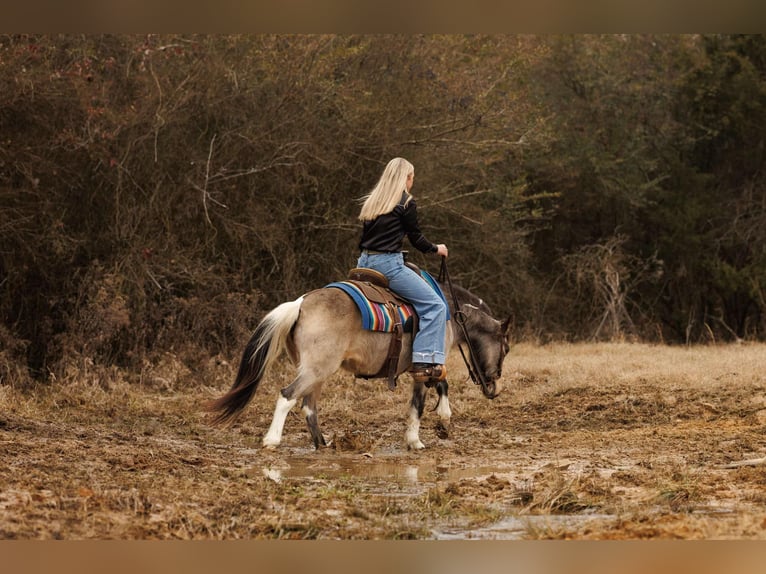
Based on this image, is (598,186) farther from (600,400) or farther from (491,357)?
(491,357)

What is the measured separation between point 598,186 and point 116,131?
1325cm

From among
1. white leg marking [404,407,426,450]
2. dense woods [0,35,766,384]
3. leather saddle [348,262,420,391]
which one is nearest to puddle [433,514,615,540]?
leather saddle [348,262,420,391]

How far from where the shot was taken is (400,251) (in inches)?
358

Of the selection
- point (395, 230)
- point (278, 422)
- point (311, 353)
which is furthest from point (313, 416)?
point (395, 230)

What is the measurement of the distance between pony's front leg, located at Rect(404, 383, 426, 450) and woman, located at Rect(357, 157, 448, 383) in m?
0.17

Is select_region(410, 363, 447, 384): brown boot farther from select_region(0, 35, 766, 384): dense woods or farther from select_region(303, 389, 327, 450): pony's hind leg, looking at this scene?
select_region(0, 35, 766, 384): dense woods

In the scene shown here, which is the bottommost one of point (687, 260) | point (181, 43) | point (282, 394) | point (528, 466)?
point (528, 466)

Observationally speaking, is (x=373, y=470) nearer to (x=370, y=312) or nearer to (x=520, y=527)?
(x=370, y=312)

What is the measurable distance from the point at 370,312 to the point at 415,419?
1.26m

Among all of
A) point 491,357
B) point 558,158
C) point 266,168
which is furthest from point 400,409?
point 558,158

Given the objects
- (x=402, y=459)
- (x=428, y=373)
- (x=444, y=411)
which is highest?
(x=428, y=373)

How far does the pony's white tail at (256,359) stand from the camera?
8.51 meters

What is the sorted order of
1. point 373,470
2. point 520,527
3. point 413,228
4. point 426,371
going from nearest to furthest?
1. point 520,527
2. point 373,470
3. point 413,228
4. point 426,371

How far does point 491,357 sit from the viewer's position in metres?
10.3
